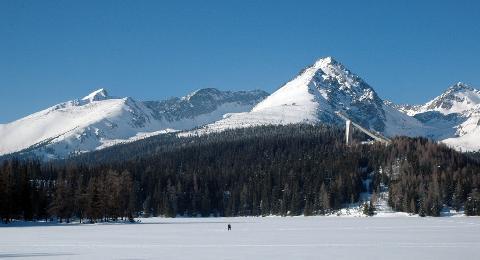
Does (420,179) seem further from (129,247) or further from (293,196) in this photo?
(129,247)

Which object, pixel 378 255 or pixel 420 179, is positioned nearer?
pixel 378 255

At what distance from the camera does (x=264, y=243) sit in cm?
6050

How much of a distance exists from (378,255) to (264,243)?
50.5ft

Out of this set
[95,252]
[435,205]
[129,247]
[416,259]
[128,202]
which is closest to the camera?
[416,259]

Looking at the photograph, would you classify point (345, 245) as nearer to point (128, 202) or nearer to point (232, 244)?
point (232, 244)

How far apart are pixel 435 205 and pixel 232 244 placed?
400ft

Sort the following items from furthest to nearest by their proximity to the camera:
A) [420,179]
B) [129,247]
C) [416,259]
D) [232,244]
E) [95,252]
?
[420,179], [232,244], [129,247], [95,252], [416,259]

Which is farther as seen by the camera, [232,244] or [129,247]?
[232,244]

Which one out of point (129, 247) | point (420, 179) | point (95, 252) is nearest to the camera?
point (95, 252)

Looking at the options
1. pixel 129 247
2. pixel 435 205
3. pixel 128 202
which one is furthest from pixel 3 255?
pixel 435 205

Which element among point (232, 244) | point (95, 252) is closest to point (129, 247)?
point (95, 252)

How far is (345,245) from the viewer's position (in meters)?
58.3

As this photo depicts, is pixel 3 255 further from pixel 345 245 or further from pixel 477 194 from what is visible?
pixel 477 194

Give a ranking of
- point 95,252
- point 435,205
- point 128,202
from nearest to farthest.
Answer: point 95,252 < point 128,202 < point 435,205
